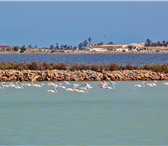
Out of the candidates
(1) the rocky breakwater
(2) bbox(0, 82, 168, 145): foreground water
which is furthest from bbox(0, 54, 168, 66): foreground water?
(2) bbox(0, 82, 168, 145): foreground water

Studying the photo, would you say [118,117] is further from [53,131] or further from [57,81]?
[57,81]

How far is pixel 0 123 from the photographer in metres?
13.4

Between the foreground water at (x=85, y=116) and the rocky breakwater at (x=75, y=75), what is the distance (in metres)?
3.51

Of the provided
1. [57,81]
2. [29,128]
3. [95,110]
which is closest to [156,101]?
[95,110]

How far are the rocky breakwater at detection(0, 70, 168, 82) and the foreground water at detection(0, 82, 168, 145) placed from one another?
11.5 ft

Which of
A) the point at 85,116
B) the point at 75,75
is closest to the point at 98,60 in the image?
the point at 75,75

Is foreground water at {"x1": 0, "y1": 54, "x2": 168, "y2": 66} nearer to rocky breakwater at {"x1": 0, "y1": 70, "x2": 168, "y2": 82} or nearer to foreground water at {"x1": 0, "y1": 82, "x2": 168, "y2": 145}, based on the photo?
rocky breakwater at {"x1": 0, "y1": 70, "x2": 168, "y2": 82}

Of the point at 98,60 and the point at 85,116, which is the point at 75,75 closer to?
the point at 85,116

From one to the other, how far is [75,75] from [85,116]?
10407mm

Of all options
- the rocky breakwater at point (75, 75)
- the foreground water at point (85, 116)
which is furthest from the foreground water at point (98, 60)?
the foreground water at point (85, 116)

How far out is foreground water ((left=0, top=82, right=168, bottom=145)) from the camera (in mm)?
11711

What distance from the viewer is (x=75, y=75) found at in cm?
2486

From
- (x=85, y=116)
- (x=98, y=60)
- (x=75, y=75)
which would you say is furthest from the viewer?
(x=98, y=60)

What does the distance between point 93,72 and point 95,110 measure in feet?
32.3
